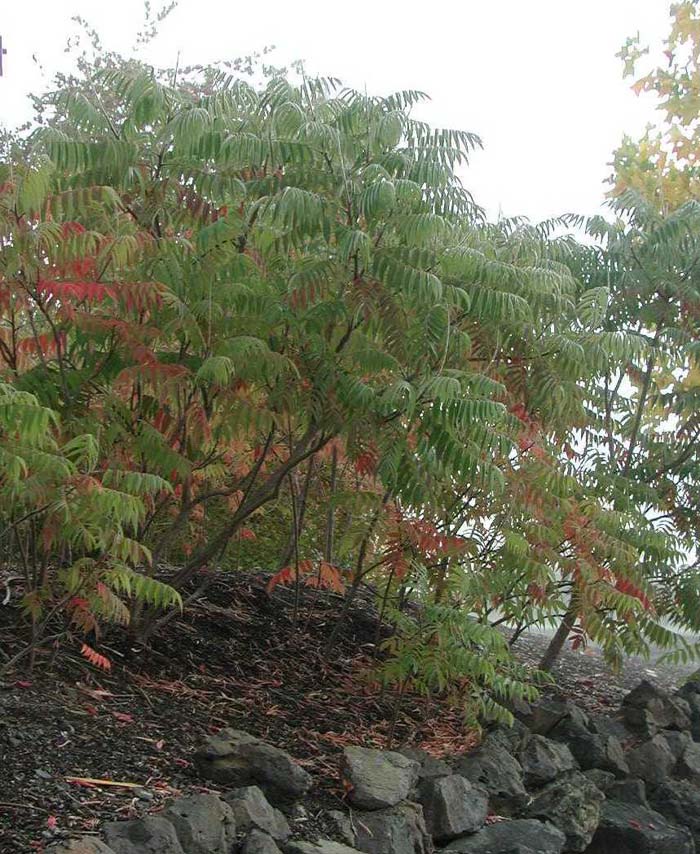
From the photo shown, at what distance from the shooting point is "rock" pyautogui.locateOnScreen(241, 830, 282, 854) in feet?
13.5

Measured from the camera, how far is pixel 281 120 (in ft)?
17.0

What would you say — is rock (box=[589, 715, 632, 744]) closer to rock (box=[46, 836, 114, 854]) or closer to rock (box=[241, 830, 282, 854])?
rock (box=[241, 830, 282, 854])

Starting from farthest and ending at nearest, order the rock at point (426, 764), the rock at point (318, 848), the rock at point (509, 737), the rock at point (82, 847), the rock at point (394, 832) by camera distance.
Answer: the rock at point (509, 737) < the rock at point (426, 764) < the rock at point (394, 832) < the rock at point (318, 848) < the rock at point (82, 847)

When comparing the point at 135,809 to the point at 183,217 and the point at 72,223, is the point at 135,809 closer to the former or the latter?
the point at 72,223

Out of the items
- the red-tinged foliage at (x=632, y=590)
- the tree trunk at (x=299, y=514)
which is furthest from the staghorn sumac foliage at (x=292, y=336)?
the tree trunk at (x=299, y=514)

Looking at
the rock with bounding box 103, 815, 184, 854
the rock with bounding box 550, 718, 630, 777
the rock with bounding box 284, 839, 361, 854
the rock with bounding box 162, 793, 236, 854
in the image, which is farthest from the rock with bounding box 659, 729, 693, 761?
the rock with bounding box 103, 815, 184, 854

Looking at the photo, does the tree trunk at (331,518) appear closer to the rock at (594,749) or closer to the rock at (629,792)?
the rock at (594,749)

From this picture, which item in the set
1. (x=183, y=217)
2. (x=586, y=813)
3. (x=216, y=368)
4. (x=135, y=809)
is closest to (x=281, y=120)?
(x=183, y=217)

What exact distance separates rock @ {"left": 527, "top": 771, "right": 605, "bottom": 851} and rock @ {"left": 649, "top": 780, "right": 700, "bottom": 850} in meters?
0.63

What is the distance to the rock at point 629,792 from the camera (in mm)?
6121

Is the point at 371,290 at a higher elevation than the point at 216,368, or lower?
higher

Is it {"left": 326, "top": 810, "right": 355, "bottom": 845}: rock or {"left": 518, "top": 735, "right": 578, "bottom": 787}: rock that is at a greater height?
{"left": 518, "top": 735, "right": 578, "bottom": 787}: rock

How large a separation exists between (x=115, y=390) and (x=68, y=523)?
1219 millimetres

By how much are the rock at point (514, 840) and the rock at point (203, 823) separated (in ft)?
4.00
